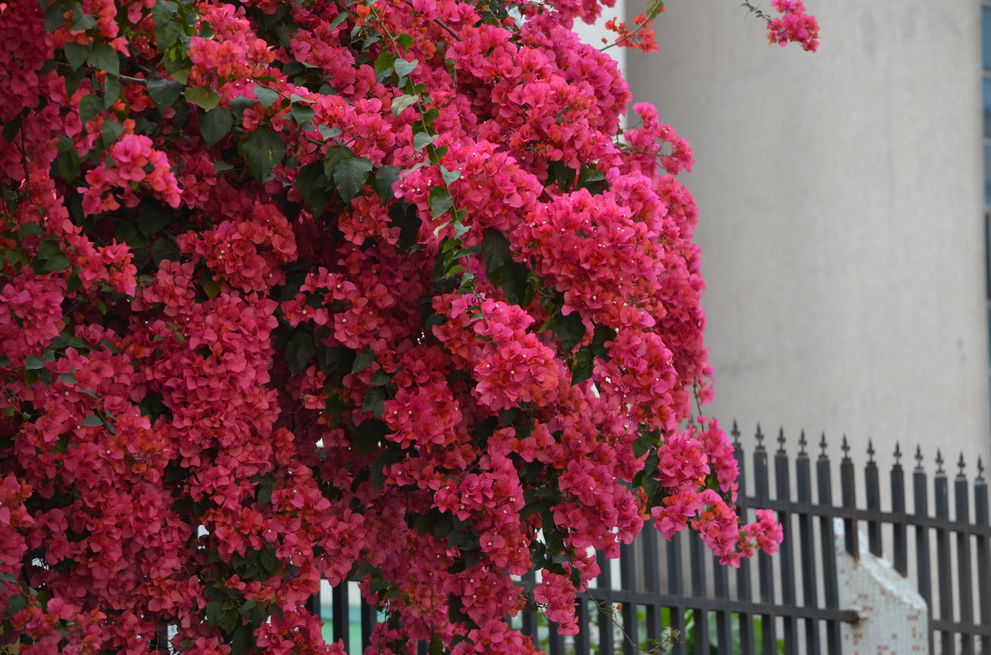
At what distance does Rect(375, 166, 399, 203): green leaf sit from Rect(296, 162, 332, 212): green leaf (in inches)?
3.9

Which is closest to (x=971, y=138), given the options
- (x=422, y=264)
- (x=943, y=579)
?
(x=943, y=579)

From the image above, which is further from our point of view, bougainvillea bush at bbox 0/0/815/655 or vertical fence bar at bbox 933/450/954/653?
vertical fence bar at bbox 933/450/954/653

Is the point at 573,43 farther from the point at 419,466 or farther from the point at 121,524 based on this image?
the point at 121,524

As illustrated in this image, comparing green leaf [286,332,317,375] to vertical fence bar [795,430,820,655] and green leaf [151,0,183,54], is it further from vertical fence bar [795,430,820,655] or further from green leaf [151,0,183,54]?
vertical fence bar [795,430,820,655]

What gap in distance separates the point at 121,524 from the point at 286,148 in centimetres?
78

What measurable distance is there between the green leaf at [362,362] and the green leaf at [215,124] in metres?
0.49

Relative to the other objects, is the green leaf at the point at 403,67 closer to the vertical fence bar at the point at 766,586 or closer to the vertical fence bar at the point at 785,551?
the vertical fence bar at the point at 766,586

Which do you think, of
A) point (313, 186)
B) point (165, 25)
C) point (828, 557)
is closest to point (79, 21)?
point (165, 25)

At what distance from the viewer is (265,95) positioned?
2014mm

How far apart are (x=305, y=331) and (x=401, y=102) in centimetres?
52

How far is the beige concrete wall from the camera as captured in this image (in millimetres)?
9094

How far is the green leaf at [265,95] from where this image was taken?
2.00 metres

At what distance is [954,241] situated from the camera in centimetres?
957

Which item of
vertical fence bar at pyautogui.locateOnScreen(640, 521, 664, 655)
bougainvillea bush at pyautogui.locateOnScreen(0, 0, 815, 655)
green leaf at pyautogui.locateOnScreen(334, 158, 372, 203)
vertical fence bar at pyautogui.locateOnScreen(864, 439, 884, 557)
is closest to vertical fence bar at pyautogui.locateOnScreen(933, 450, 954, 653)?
vertical fence bar at pyautogui.locateOnScreen(864, 439, 884, 557)
